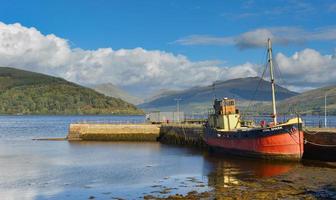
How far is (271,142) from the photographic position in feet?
172

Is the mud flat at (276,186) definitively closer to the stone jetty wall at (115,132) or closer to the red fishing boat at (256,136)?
the red fishing boat at (256,136)

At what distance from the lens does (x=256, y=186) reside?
37.5 metres

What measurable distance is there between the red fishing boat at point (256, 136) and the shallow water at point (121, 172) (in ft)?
5.11

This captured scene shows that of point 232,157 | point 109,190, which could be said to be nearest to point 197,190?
point 109,190

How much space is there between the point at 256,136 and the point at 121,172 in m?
15.6

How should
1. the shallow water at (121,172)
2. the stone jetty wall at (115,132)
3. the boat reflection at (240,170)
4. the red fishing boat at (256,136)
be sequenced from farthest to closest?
1. the stone jetty wall at (115,132)
2. the red fishing boat at (256,136)
3. the boat reflection at (240,170)
4. the shallow water at (121,172)

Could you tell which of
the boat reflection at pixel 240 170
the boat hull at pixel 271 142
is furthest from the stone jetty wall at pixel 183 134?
the boat reflection at pixel 240 170

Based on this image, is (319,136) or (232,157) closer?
(319,136)

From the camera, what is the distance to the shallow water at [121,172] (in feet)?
126

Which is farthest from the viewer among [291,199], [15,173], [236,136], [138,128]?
[138,128]

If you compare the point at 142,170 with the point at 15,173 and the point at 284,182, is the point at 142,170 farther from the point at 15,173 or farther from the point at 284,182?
the point at 284,182

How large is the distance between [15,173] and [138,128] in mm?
43447

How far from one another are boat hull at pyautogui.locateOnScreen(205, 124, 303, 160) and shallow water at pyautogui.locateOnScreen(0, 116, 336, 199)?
1444 mm

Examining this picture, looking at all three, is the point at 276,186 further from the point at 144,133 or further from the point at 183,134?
the point at 144,133
